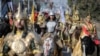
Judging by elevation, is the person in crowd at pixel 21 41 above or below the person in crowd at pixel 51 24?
above

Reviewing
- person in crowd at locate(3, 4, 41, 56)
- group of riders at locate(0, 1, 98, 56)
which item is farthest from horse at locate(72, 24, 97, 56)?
person in crowd at locate(3, 4, 41, 56)

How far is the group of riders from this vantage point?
8156mm

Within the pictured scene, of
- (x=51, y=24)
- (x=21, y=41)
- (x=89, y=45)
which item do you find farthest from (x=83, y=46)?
(x=21, y=41)

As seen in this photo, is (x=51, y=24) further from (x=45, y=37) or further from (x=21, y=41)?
(x=21, y=41)

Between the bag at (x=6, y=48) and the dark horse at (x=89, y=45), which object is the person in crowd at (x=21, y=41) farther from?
the dark horse at (x=89, y=45)

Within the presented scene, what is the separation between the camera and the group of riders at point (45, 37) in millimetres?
8156

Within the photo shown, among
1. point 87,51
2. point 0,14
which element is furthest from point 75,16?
point 87,51

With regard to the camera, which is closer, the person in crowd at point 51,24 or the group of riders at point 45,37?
the group of riders at point 45,37

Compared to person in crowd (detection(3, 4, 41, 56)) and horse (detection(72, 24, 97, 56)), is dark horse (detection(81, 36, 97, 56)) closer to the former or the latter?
horse (detection(72, 24, 97, 56))

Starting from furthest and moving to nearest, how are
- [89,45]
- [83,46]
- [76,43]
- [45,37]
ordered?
1. [76,43]
2. [83,46]
3. [89,45]
4. [45,37]

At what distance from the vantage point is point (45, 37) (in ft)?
44.9

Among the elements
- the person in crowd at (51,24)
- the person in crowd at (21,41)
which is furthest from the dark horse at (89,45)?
the person in crowd at (21,41)

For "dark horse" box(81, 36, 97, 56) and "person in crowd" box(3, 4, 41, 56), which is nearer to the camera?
"person in crowd" box(3, 4, 41, 56)

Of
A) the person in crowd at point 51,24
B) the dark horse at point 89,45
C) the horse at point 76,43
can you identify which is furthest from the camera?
the horse at point 76,43
